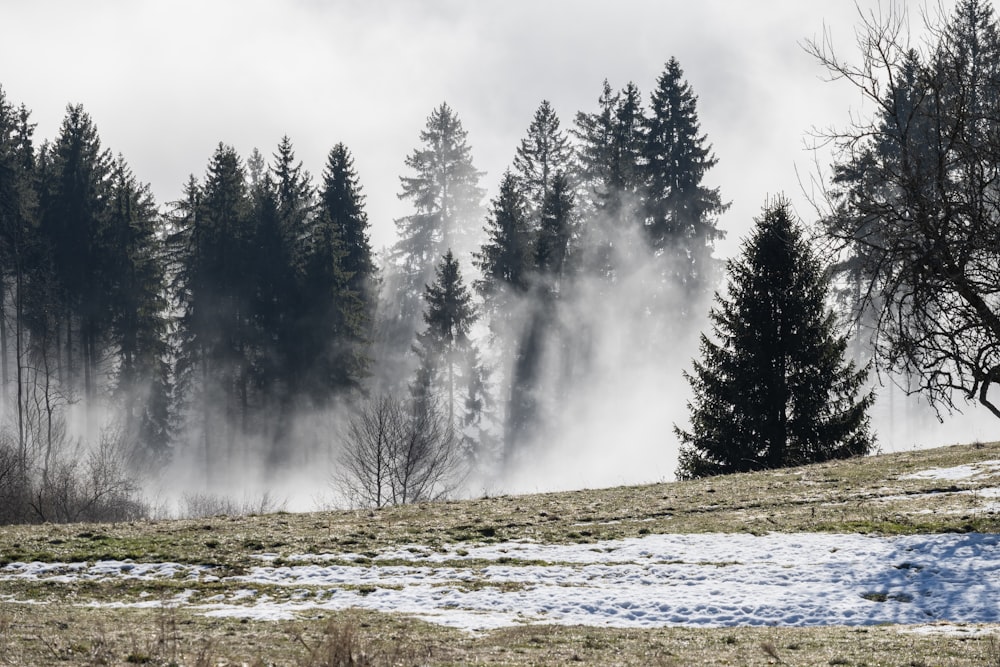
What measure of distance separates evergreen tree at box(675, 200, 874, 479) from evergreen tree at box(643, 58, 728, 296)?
Answer: 35100 millimetres

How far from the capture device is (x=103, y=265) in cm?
5741

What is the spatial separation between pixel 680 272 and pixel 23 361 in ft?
141

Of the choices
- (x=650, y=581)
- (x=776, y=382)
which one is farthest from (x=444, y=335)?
(x=650, y=581)

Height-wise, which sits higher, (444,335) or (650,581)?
(444,335)

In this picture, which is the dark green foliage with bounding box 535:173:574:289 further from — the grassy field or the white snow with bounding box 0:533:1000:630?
the white snow with bounding box 0:533:1000:630

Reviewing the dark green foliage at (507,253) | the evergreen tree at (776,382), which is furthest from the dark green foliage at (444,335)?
the evergreen tree at (776,382)

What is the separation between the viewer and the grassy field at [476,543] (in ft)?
33.3

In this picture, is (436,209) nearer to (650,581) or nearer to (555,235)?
(555,235)

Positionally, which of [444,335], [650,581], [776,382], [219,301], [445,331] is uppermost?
[219,301]

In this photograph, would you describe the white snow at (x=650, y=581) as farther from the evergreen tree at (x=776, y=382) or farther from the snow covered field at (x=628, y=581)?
the evergreen tree at (x=776, y=382)

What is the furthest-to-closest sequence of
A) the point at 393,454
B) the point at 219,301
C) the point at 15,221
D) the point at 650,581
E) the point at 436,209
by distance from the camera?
the point at 436,209, the point at 219,301, the point at 15,221, the point at 393,454, the point at 650,581

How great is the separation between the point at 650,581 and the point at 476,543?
14.9 feet

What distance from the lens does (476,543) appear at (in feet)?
64.2

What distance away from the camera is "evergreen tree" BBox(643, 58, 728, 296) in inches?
2598
